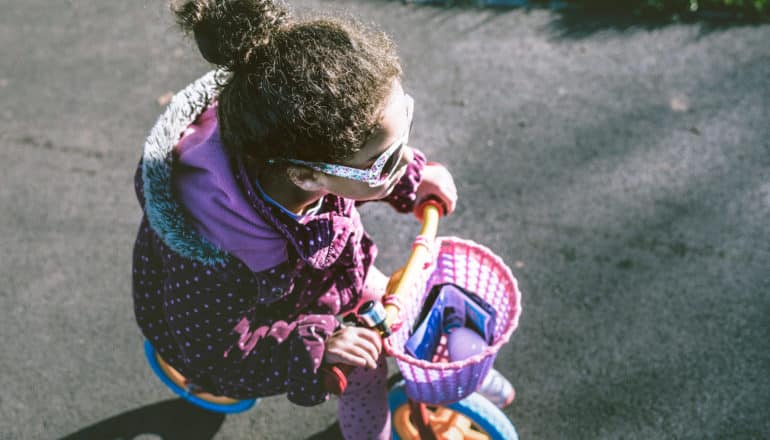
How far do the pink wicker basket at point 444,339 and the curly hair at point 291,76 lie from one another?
0.52 m

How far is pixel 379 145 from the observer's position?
1544 mm

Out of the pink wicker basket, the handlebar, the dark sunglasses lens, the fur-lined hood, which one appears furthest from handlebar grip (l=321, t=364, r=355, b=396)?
the dark sunglasses lens

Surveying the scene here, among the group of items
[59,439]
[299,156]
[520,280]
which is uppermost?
[299,156]

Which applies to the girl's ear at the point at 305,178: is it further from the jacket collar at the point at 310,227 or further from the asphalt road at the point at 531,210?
the asphalt road at the point at 531,210

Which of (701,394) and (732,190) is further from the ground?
(732,190)

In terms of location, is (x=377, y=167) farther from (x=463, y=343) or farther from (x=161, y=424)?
(x=161, y=424)

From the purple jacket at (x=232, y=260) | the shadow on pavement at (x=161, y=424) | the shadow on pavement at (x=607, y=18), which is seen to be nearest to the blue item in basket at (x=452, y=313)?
the purple jacket at (x=232, y=260)

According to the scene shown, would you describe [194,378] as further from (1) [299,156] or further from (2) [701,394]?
(2) [701,394]

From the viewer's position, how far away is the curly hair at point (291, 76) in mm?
1424

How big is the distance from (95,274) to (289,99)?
7.10 ft

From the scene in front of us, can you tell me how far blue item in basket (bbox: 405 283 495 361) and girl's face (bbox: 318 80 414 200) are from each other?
499 millimetres

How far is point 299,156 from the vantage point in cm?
150

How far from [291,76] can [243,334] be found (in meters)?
0.75

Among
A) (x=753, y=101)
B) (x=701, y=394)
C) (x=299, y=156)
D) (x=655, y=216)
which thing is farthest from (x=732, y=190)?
(x=299, y=156)
